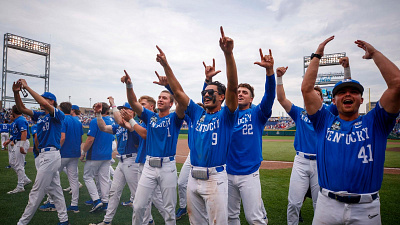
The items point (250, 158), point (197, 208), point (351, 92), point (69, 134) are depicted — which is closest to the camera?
point (351, 92)

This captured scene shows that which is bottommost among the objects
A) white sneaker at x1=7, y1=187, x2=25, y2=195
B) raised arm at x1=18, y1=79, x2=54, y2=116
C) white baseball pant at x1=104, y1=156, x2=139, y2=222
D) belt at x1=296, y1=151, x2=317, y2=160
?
white sneaker at x1=7, y1=187, x2=25, y2=195

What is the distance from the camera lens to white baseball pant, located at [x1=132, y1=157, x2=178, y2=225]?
3758 mm

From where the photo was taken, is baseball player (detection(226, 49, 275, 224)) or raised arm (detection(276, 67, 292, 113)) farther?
raised arm (detection(276, 67, 292, 113))

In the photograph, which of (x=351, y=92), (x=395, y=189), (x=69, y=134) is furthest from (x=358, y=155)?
(x=395, y=189)

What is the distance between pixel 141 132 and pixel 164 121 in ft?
2.35

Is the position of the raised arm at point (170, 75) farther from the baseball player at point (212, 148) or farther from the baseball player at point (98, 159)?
the baseball player at point (98, 159)

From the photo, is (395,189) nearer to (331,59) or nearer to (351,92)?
(351,92)

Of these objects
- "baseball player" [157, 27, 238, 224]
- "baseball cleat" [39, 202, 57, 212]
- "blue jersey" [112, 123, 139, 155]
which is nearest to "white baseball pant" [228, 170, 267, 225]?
"baseball player" [157, 27, 238, 224]

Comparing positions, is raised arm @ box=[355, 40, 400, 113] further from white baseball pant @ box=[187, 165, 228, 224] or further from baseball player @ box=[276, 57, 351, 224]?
white baseball pant @ box=[187, 165, 228, 224]

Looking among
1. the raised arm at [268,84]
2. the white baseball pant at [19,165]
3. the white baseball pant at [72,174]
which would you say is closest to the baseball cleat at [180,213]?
the white baseball pant at [72,174]

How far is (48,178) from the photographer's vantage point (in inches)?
185

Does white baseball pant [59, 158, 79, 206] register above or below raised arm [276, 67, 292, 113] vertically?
below

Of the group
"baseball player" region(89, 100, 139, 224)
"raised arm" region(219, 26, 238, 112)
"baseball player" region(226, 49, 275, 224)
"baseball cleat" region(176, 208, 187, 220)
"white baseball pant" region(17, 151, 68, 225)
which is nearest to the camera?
"raised arm" region(219, 26, 238, 112)

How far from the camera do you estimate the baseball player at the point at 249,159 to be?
3.45 meters
